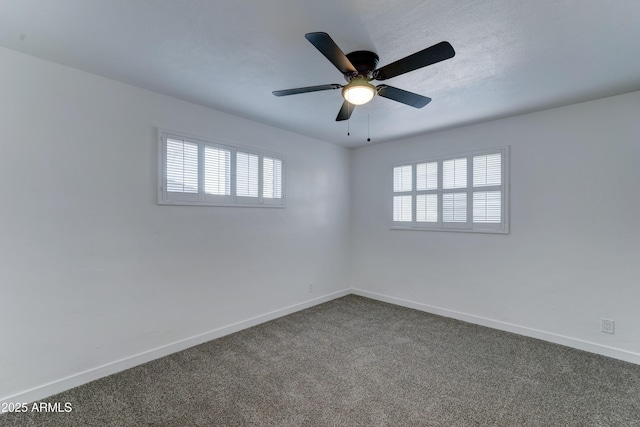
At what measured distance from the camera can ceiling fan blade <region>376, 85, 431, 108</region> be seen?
79.2 inches

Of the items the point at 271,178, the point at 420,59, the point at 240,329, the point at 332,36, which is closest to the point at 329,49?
the point at 332,36

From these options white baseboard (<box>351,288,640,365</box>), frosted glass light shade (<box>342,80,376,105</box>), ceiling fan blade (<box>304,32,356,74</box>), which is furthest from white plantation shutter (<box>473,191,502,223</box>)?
ceiling fan blade (<box>304,32,356,74</box>)

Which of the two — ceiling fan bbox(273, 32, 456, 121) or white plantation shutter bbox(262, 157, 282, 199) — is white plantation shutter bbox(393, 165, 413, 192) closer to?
white plantation shutter bbox(262, 157, 282, 199)

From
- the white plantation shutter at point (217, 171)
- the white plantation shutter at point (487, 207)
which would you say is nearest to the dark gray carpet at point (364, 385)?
the white plantation shutter at point (487, 207)

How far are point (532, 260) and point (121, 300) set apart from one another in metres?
4.17

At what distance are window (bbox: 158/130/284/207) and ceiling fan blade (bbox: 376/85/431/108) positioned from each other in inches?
75.5

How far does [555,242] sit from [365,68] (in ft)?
9.03

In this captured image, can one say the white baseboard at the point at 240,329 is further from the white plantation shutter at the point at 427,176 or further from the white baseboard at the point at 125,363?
the white plantation shutter at the point at 427,176

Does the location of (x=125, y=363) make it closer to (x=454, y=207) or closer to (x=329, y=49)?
(x=329, y=49)

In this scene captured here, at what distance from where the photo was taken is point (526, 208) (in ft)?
10.6

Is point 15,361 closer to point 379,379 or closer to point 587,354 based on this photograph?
point 379,379

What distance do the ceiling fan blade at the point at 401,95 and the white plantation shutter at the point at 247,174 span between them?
1909mm

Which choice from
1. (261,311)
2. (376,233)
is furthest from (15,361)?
(376,233)

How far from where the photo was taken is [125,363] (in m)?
2.52
